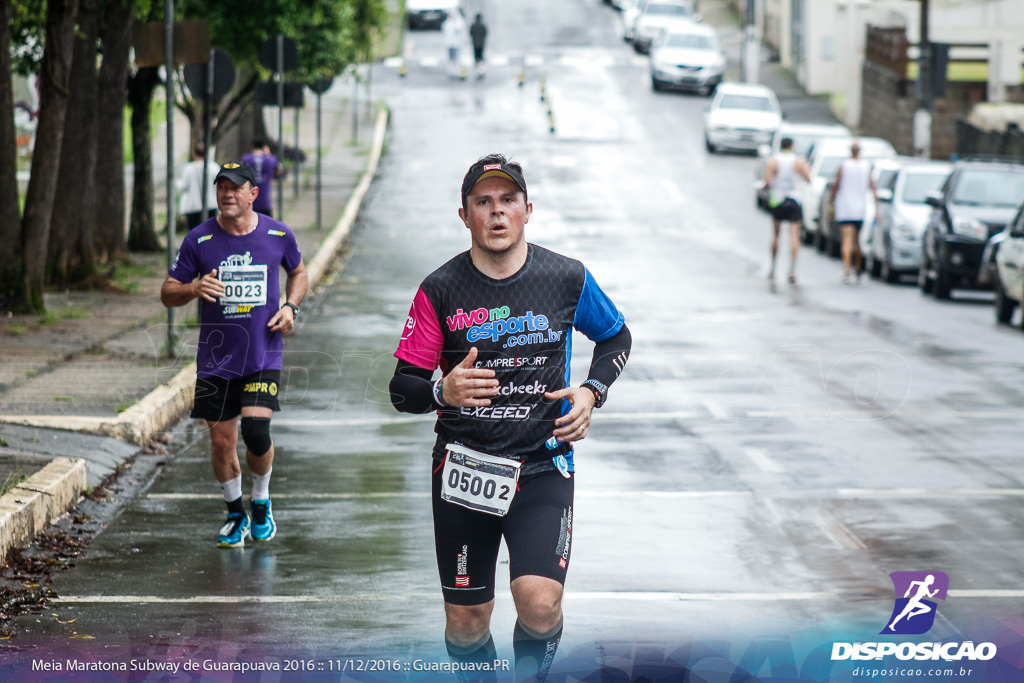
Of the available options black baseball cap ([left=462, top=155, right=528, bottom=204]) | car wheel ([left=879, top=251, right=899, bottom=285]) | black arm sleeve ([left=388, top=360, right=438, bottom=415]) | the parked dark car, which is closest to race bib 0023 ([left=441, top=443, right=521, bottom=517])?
black arm sleeve ([left=388, top=360, right=438, bottom=415])

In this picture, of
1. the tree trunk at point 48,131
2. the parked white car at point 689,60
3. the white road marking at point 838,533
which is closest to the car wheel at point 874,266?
the tree trunk at point 48,131

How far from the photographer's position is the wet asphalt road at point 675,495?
7395 mm

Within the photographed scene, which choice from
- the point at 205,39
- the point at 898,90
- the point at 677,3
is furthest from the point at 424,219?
the point at 677,3

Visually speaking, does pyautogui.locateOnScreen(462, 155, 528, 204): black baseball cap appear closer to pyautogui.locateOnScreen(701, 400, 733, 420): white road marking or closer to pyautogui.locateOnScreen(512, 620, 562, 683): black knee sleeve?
pyautogui.locateOnScreen(512, 620, 562, 683): black knee sleeve

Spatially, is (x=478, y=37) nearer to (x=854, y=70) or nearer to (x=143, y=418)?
(x=854, y=70)

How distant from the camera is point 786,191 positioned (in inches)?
937

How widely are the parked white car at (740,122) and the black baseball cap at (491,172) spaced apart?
3729 cm

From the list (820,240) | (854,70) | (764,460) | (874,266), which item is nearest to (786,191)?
(874,266)

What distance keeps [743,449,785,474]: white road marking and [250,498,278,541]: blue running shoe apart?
3.63 m

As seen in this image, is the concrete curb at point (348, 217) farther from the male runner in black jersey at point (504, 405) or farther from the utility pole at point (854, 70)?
the male runner in black jersey at point (504, 405)

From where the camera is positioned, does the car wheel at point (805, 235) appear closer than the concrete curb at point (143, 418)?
No

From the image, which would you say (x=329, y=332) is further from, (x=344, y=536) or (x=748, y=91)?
(x=748, y=91)

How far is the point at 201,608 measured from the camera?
764 cm

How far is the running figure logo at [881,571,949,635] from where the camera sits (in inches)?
290
